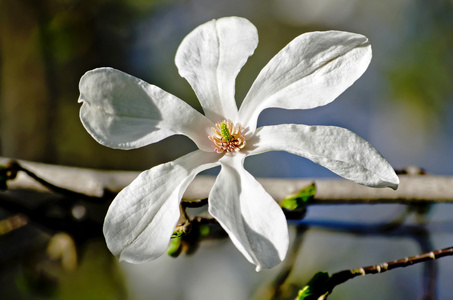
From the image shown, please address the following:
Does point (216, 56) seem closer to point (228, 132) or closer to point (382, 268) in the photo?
point (228, 132)

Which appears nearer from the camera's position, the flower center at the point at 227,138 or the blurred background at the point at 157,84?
the flower center at the point at 227,138

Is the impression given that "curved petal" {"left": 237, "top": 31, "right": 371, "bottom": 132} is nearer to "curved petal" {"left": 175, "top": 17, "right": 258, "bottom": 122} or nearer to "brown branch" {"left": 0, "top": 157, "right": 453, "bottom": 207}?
"curved petal" {"left": 175, "top": 17, "right": 258, "bottom": 122}

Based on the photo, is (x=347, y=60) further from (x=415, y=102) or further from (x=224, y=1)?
(x=224, y=1)

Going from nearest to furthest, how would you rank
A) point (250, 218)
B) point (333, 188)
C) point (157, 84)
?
point (250, 218) → point (333, 188) → point (157, 84)

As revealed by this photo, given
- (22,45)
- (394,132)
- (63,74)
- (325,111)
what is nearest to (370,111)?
(394,132)

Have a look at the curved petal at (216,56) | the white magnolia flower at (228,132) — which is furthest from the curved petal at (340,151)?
the curved petal at (216,56)

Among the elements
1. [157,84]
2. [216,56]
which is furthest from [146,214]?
[157,84]

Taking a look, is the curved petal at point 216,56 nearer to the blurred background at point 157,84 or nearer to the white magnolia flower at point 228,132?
the white magnolia flower at point 228,132
